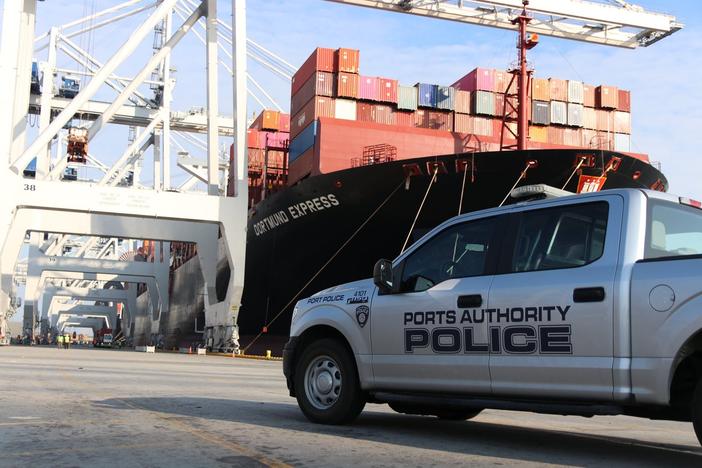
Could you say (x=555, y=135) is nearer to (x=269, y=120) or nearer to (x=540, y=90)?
(x=540, y=90)

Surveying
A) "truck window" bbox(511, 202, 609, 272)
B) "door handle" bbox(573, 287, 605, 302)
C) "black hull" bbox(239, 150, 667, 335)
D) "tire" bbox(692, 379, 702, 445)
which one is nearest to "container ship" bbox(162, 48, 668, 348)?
"black hull" bbox(239, 150, 667, 335)

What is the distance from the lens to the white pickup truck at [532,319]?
4789mm

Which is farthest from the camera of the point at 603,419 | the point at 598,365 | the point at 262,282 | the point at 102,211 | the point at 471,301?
the point at 262,282

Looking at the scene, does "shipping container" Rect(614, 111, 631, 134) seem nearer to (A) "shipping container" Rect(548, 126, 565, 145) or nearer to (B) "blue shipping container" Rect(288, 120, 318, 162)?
(A) "shipping container" Rect(548, 126, 565, 145)

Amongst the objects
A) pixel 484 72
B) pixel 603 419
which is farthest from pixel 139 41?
pixel 603 419

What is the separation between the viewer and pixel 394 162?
2325 centimetres

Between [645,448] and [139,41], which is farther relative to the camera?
[139,41]

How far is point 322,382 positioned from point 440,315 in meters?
1.46

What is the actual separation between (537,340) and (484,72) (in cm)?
2453

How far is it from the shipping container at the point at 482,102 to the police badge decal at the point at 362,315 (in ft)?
72.7

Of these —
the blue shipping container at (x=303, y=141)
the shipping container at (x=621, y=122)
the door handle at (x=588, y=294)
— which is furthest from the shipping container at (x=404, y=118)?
the door handle at (x=588, y=294)

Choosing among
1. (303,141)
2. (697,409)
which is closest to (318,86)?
(303,141)

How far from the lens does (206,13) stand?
102ft

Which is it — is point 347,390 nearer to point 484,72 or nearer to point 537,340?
point 537,340
